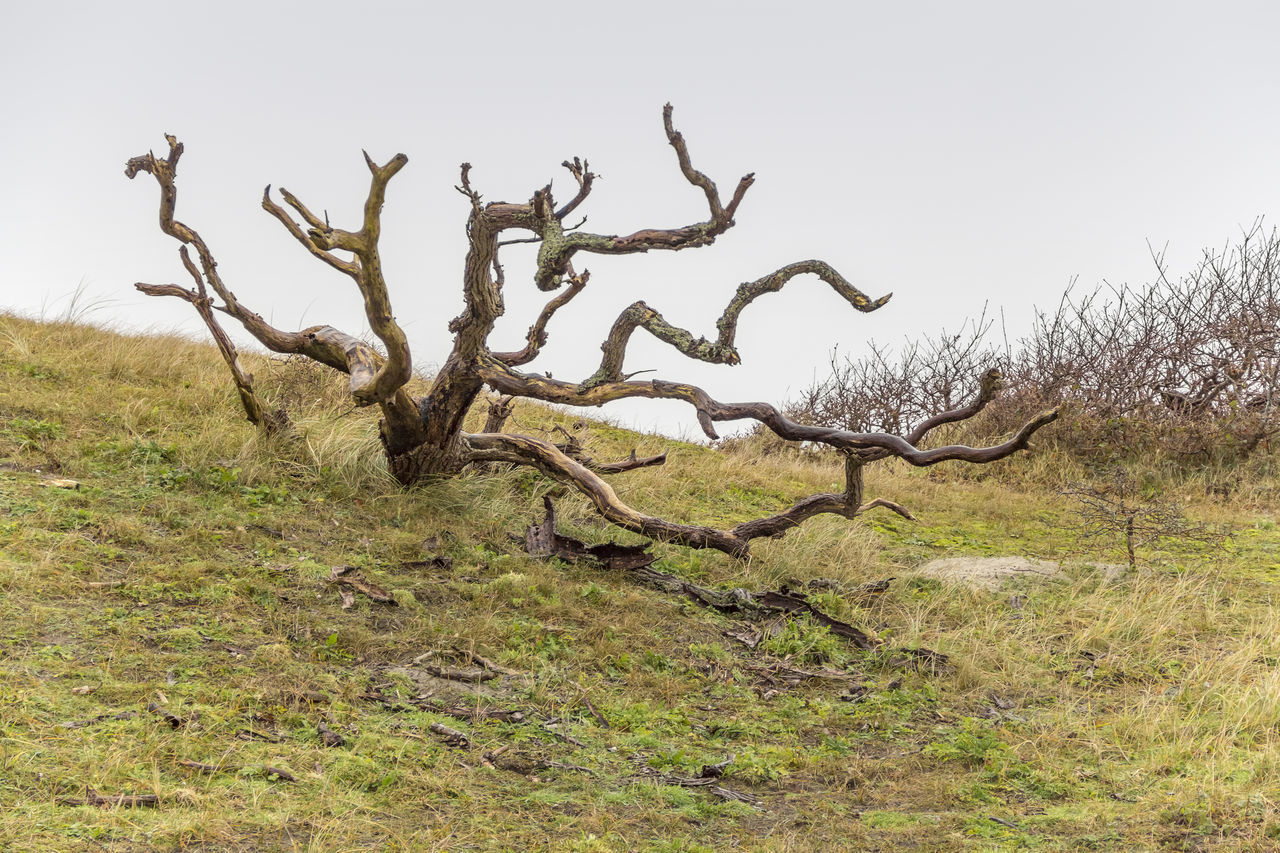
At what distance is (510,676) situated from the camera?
4680 mm

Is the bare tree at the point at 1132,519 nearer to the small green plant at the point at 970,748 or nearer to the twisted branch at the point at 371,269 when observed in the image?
the small green plant at the point at 970,748

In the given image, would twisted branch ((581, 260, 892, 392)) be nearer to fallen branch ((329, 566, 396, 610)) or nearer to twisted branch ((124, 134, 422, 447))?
twisted branch ((124, 134, 422, 447))

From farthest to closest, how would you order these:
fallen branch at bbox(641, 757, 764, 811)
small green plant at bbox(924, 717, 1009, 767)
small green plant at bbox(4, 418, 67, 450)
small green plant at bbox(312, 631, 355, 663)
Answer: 1. small green plant at bbox(4, 418, 67, 450)
2. small green plant at bbox(312, 631, 355, 663)
3. small green plant at bbox(924, 717, 1009, 767)
4. fallen branch at bbox(641, 757, 764, 811)

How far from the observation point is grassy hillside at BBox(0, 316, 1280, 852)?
10.9 feet

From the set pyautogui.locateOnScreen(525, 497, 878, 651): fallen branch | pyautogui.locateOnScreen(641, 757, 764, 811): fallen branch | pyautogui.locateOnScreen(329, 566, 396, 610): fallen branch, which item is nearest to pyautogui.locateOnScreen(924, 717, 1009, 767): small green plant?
pyautogui.locateOnScreen(641, 757, 764, 811): fallen branch

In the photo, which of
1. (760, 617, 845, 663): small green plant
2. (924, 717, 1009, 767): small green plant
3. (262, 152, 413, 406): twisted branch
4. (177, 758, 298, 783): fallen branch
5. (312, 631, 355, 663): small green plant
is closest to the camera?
(177, 758, 298, 783): fallen branch

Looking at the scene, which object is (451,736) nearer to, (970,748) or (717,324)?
(970,748)

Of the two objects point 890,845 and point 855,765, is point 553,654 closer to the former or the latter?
point 855,765

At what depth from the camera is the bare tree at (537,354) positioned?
624 centimetres

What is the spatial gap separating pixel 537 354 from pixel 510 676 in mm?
3312

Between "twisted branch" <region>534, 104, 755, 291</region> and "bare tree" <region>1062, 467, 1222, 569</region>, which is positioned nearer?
"twisted branch" <region>534, 104, 755, 291</region>

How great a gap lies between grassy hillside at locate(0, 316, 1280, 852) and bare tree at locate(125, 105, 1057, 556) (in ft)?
1.24

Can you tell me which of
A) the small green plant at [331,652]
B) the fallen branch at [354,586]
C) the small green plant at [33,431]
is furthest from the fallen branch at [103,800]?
the small green plant at [33,431]

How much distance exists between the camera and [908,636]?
236 inches
